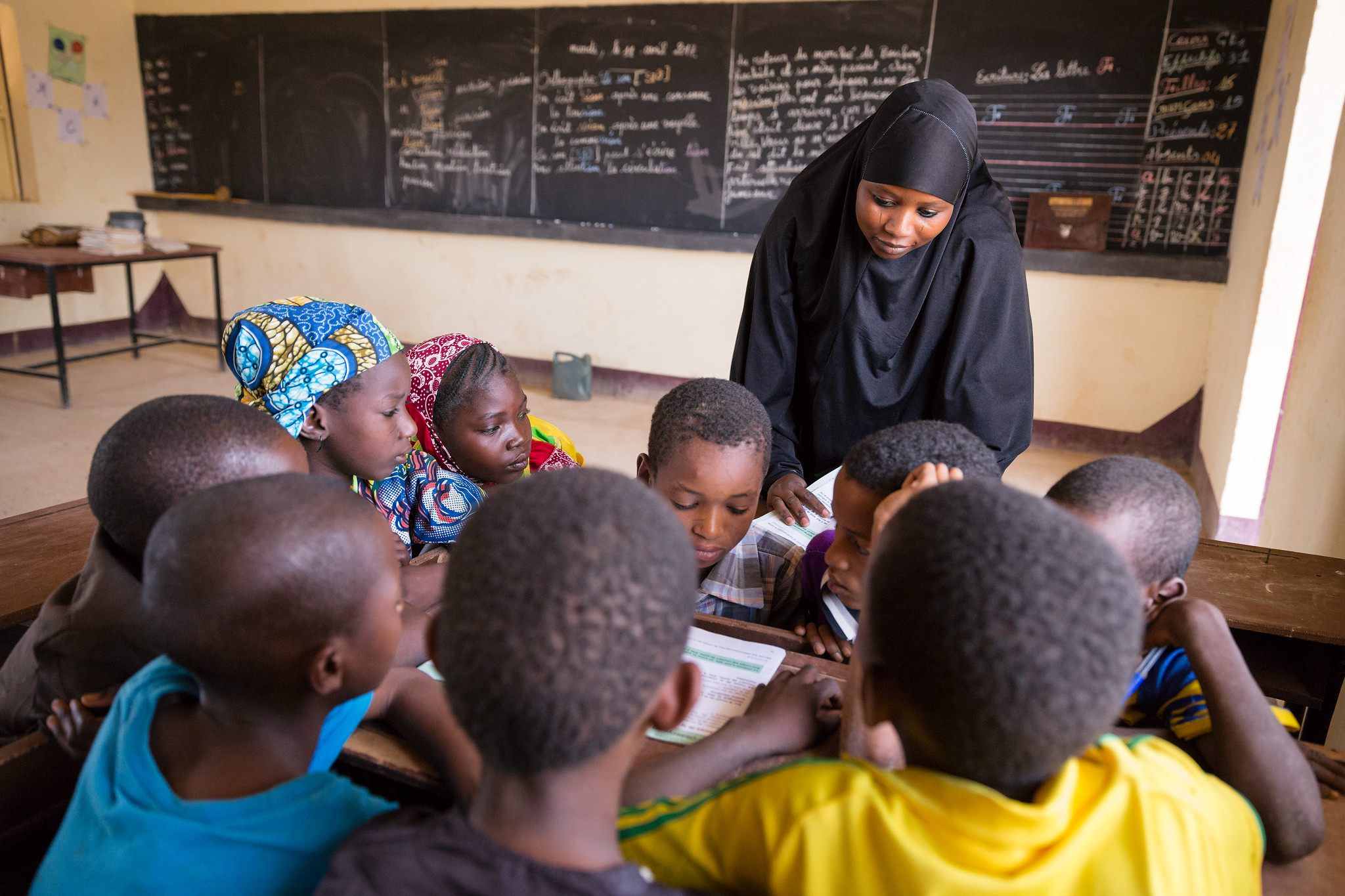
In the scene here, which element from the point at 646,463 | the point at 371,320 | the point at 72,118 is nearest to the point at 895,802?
the point at 646,463

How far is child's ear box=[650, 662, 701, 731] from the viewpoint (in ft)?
2.28

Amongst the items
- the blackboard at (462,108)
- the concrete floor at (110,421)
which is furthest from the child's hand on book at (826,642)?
the blackboard at (462,108)

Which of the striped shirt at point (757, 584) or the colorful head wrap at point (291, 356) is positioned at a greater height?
the colorful head wrap at point (291, 356)

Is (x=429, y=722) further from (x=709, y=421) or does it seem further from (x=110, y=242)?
(x=110, y=242)

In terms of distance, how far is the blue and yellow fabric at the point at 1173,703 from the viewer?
3.35 feet

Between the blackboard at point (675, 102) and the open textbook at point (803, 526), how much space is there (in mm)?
3495

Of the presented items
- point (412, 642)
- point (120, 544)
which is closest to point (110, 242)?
point (120, 544)

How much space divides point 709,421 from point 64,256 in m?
5.12

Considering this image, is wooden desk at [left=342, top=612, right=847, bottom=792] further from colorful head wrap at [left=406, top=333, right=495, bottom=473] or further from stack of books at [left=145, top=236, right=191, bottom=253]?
stack of books at [left=145, top=236, right=191, bottom=253]

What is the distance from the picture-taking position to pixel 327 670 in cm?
88

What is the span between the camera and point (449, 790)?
3.13 feet

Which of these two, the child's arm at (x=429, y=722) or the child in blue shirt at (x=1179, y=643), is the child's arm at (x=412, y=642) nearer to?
the child's arm at (x=429, y=722)

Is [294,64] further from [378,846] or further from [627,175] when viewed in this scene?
[378,846]

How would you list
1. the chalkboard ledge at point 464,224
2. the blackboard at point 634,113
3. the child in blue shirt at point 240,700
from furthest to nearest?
1. the chalkboard ledge at point 464,224
2. the blackboard at point 634,113
3. the child in blue shirt at point 240,700
